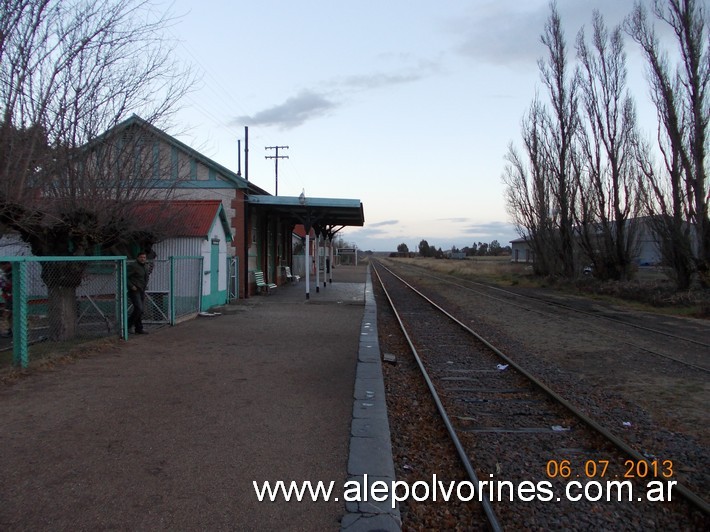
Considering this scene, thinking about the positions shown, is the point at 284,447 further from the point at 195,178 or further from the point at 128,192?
the point at 195,178

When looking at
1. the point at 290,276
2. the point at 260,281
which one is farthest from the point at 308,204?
the point at 290,276

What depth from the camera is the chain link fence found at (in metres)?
6.70

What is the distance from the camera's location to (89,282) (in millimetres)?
12492

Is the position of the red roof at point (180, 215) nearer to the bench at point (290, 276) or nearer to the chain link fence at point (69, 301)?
the chain link fence at point (69, 301)

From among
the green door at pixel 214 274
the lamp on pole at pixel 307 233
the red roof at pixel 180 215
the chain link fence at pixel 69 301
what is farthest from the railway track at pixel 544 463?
the lamp on pole at pixel 307 233

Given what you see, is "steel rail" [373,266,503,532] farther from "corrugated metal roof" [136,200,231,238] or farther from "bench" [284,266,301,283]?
"bench" [284,266,301,283]

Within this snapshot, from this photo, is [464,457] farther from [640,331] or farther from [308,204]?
[308,204]

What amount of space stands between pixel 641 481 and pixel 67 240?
908cm

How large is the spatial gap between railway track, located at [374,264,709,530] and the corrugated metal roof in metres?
6.91

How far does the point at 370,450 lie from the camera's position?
439cm

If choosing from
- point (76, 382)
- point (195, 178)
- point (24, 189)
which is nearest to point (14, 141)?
point (24, 189)

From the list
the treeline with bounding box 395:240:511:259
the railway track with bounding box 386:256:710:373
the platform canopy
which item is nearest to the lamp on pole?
the platform canopy

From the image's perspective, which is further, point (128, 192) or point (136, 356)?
point (128, 192)

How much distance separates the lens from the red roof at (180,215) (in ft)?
36.3
